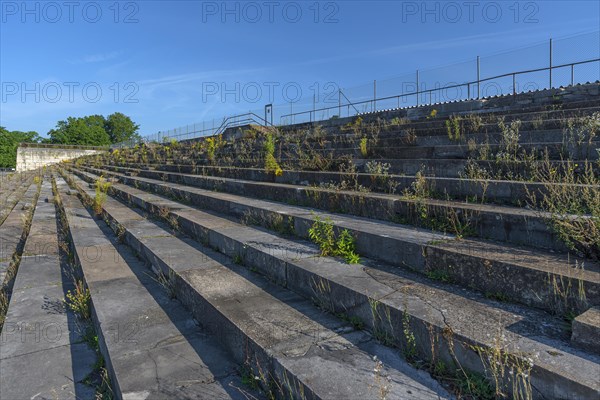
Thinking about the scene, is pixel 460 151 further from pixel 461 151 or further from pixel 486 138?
pixel 486 138

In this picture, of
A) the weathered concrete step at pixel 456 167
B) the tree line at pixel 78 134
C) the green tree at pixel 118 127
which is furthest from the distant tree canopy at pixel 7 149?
the weathered concrete step at pixel 456 167

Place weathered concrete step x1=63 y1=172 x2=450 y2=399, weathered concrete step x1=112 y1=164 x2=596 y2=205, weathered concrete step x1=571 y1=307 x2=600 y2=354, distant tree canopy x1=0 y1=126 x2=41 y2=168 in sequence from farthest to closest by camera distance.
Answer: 1. distant tree canopy x1=0 y1=126 x2=41 y2=168
2. weathered concrete step x1=112 y1=164 x2=596 y2=205
3. weathered concrete step x1=63 y1=172 x2=450 y2=399
4. weathered concrete step x1=571 y1=307 x2=600 y2=354

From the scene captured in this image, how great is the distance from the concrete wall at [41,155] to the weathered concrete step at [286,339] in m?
46.8

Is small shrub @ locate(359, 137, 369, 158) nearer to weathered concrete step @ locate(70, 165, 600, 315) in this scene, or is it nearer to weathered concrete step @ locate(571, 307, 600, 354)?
weathered concrete step @ locate(70, 165, 600, 315)

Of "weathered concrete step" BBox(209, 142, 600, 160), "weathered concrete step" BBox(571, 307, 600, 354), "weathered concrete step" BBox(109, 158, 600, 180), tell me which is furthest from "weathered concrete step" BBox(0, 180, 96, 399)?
"weathered concrete step" BBox(209, 142, 600, 160)

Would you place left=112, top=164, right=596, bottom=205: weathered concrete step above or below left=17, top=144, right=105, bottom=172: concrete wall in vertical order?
below

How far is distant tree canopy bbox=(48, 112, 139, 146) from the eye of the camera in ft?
244

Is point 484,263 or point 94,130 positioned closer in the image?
point 484,263

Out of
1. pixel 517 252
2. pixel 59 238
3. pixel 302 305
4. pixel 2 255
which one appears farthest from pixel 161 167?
pixel 517 252

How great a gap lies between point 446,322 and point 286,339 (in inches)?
37.5

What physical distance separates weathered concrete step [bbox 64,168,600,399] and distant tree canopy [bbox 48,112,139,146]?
2805 inches

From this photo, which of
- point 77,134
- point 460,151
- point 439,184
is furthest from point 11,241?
point 77,134

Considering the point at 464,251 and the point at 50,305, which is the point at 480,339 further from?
the point at 50,305

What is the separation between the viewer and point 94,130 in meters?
78.5
